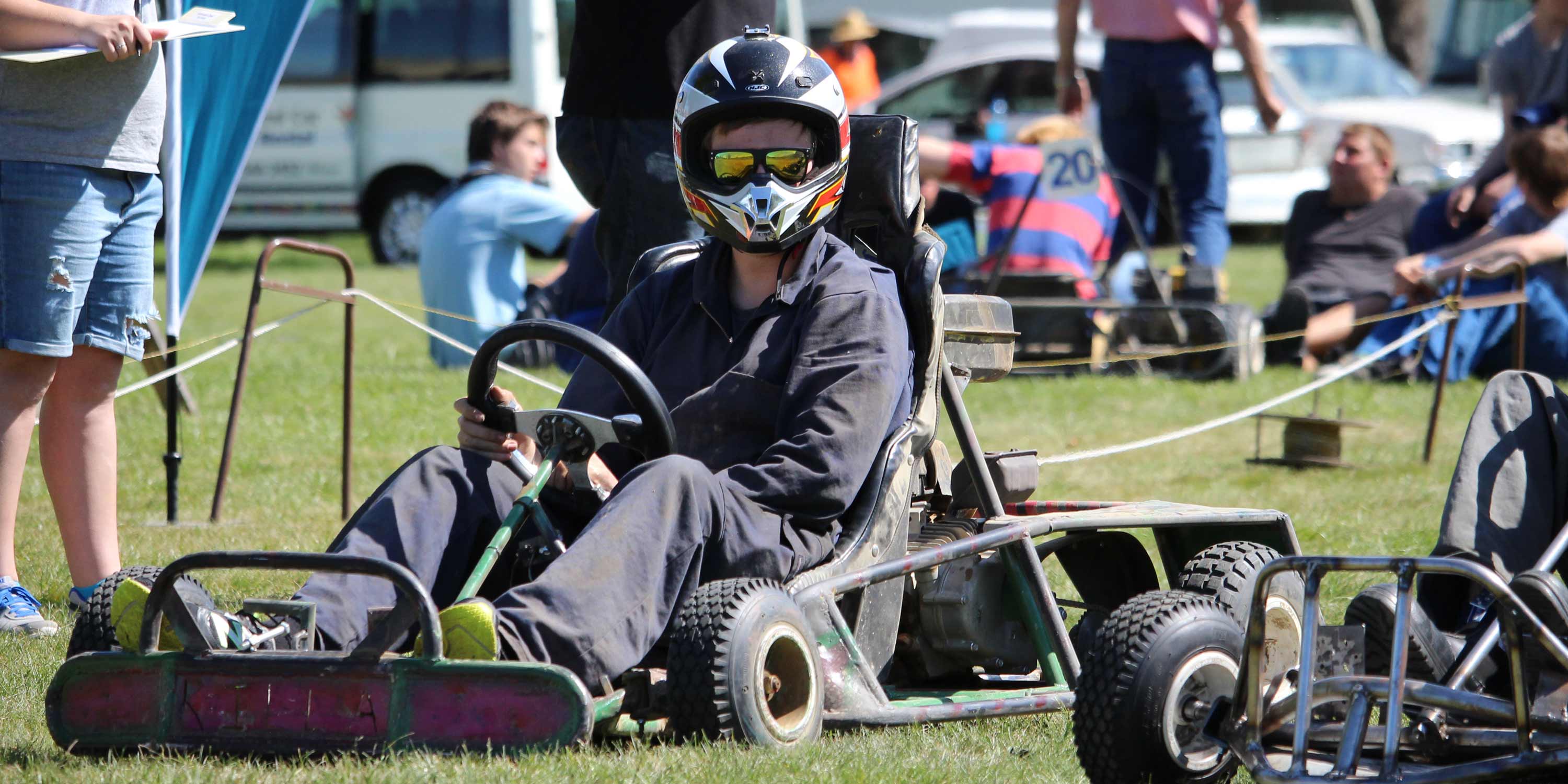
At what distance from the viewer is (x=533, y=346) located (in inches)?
412

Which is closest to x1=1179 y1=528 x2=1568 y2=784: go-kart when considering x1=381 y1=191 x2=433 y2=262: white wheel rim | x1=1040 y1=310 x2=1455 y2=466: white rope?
x1=1040 y1=310 x2=1455 y2=466: white rope

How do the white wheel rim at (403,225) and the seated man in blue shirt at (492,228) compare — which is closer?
the seated man in blue shirt at (492,228)

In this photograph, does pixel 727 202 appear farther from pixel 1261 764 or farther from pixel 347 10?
pixel 347 10

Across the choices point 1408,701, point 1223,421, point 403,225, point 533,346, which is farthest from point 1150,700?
point 403,225

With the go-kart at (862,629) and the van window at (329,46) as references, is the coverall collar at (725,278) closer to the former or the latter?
the go-kart at (862,629)

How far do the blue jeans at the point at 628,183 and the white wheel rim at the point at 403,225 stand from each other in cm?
1415

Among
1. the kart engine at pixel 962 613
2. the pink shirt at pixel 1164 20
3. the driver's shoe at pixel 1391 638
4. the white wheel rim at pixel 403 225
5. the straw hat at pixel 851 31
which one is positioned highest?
the pink shirt at pixel 1164 20

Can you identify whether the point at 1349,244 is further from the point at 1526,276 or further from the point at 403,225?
the point at 403,225

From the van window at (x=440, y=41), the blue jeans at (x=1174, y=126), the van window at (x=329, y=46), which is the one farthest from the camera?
the van window at (x=329, y=46)

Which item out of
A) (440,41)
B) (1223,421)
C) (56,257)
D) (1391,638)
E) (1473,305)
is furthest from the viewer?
(440,41)

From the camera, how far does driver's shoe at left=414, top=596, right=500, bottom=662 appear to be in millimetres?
3396

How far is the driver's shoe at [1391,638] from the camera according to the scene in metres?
3.36

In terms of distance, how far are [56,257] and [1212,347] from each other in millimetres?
5314

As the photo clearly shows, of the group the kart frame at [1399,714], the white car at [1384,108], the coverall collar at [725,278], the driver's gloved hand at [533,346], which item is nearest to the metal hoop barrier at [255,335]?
the coverall collar at [725,278]
